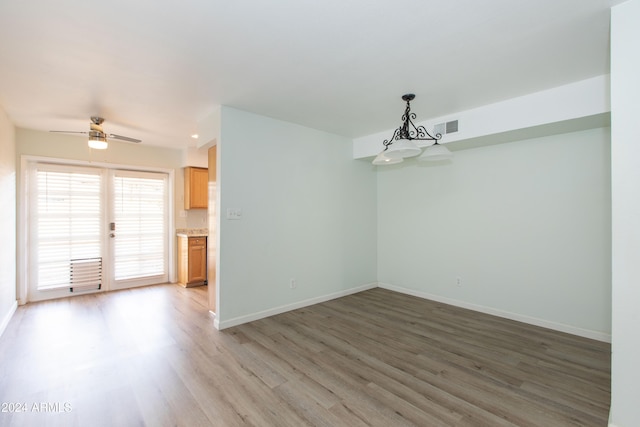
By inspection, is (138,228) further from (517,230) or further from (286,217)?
(517,230)

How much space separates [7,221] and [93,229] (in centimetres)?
130

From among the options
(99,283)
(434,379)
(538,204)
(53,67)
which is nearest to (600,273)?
(538,204)

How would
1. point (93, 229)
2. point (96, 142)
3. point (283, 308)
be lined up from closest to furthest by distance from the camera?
point (96, 142) → point (283, 308) → point (93, 229)

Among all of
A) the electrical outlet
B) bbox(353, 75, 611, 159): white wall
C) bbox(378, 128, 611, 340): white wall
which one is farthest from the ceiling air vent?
the electrical outlet

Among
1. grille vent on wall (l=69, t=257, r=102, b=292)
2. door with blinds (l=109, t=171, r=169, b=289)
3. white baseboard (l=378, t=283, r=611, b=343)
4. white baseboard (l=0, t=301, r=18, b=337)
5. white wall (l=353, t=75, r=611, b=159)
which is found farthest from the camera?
door with blinds (l=109, t=171, r=169, b=289)

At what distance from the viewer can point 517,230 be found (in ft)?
12.5

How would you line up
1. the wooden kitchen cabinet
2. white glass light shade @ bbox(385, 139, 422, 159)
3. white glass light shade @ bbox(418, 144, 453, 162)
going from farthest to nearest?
the wooden kitchen cabinet → white glass light shade @ bbox(418, 144, 453, 162) → white glass light shade @ bbox(385, 139, 422, 159)

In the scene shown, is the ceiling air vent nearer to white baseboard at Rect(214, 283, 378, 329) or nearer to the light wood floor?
the light wood floor

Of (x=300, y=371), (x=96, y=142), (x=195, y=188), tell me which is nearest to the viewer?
(x=300, y=371)

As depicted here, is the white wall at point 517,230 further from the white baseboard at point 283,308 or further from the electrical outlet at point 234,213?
the electrical outlet at point 234,213

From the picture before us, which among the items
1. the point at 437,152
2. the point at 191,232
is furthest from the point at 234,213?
the point at 191,232

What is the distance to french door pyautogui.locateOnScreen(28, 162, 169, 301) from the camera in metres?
4.64

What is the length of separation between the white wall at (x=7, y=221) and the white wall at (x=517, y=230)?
5.43m

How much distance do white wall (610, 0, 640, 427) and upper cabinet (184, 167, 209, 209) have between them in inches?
228
